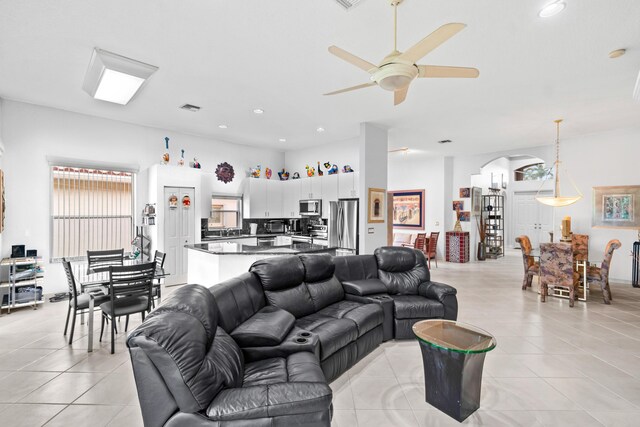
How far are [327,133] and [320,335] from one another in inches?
192

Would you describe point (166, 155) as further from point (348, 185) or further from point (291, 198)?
point (348, 185)

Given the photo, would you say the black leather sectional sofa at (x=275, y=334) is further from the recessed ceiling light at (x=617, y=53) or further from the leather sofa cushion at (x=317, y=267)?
the recessed ceiling light at (x=617, y=53)

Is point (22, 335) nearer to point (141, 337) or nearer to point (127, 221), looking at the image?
point (127, 221)

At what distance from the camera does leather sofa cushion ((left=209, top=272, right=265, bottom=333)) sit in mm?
2291

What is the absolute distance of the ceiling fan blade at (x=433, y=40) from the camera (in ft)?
6.23

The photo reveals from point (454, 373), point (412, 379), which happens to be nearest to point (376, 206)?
point (412, 379)

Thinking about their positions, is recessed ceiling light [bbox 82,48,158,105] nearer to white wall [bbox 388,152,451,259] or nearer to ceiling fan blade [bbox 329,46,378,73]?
ceiling fan blade [bbox 329,46,378,73]

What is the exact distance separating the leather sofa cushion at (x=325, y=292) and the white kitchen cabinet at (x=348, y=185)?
3174 millimetres

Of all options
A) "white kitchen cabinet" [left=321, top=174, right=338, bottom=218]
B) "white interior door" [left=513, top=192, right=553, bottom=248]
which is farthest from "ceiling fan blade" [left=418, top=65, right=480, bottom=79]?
"white interior door" [left=513, top=192, right=553, bottom=248]

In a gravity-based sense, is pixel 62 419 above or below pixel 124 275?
below

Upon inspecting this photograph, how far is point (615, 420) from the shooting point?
86.1 inches

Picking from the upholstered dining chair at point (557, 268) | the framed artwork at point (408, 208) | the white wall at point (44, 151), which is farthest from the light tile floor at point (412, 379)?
the framed artwork at point (408, 208)

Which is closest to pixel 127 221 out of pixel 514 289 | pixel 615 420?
pixel 615 420

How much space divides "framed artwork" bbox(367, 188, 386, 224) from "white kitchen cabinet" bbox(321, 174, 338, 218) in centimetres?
124
